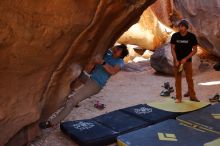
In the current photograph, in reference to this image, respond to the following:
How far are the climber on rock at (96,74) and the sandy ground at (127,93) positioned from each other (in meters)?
0.32

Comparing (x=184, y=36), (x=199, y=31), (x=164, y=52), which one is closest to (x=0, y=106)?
(x=184, y=36)

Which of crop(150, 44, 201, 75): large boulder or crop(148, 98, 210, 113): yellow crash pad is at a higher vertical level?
crop(150, 44, 201, 75): large boulder

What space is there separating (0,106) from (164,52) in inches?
263

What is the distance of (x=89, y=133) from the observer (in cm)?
424

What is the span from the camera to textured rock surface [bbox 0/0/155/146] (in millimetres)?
2764

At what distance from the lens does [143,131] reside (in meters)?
4.16

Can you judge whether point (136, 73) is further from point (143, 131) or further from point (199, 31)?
point (143, 131)

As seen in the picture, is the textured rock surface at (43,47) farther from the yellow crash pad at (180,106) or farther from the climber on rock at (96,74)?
the yellow crash pad at (180,106)

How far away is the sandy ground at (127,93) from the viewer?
455 centimetres

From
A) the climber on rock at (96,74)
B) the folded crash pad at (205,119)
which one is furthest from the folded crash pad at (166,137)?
the climber on rock at (96,74)

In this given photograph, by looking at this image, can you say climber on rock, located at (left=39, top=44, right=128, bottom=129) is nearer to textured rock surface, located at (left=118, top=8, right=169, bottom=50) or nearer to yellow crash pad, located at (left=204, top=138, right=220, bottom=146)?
yellow crash pad, located at (left=204, top=138, right=220, bottom=146)

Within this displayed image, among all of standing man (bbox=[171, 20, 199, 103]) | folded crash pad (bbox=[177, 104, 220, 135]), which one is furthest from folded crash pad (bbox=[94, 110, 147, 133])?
standing man (bbox=[171, 20, 199, 103])

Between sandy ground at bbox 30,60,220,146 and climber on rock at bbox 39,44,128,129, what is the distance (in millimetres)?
320

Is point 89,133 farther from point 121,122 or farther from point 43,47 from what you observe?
point 43,47
